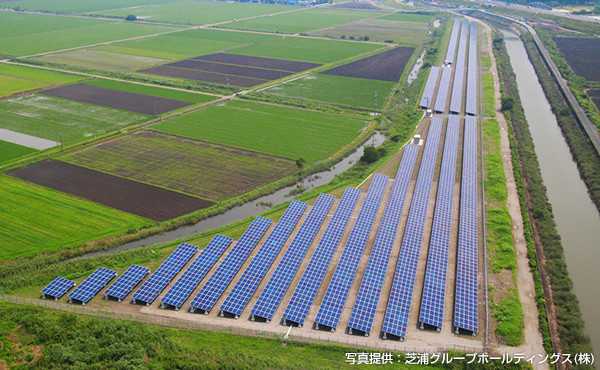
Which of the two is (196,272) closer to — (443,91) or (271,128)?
(271,128)

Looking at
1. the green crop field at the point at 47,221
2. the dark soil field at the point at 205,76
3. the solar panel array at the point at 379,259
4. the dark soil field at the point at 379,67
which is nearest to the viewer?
the solar panel array at the point at 379,259

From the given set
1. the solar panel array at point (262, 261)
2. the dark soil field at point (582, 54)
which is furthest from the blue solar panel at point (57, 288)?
the dark soil field at point (582, 54)

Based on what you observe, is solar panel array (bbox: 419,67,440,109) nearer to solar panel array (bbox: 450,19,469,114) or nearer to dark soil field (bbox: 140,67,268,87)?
solar panel array (bbox: 450,19,469,114)

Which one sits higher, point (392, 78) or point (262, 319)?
point (392, 78)

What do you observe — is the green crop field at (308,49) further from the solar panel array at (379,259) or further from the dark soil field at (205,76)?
the solar panel array at (379,259)

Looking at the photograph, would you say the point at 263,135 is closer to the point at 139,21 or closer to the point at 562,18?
the point at 139,21

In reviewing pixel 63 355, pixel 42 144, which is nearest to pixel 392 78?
pixel 42 144

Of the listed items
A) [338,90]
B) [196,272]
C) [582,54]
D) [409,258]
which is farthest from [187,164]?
[582,54]
